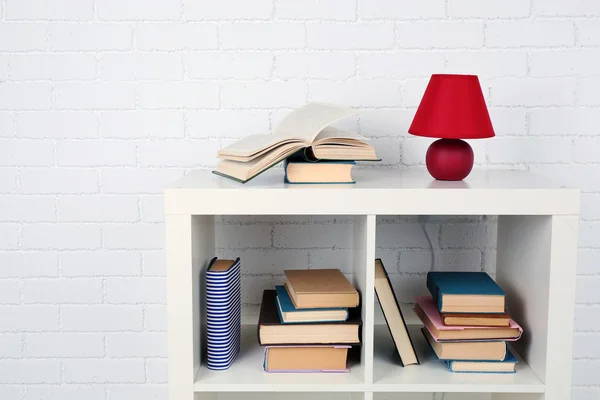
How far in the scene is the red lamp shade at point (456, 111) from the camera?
181cm

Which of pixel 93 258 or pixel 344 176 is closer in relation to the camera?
pixel 344 176

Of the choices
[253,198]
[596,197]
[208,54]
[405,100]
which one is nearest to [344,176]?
[253,198]

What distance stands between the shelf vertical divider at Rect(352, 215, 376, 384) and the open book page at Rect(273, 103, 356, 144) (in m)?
0.24

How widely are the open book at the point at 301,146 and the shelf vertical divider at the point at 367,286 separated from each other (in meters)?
0.17

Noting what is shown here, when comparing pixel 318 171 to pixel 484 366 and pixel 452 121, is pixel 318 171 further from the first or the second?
pixel 484 366

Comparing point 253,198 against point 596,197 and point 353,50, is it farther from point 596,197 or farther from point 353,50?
point 596,197

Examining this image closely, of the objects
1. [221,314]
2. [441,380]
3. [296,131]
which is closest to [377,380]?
[441,380]

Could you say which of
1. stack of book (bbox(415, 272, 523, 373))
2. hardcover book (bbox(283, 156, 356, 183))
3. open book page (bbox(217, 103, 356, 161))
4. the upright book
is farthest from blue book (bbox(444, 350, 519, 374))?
open book page (bbox(217, 103, 356, 161))

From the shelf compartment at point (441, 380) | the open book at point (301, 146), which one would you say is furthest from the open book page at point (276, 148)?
the shelf compartment at point (441, 380)

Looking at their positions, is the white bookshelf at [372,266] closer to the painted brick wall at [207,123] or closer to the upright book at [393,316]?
the upright book at [393,316]

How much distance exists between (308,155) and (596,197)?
1.00 metres

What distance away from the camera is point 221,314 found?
1.81 m

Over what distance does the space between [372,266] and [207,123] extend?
2.51 ft

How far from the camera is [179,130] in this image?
87.6 inches
